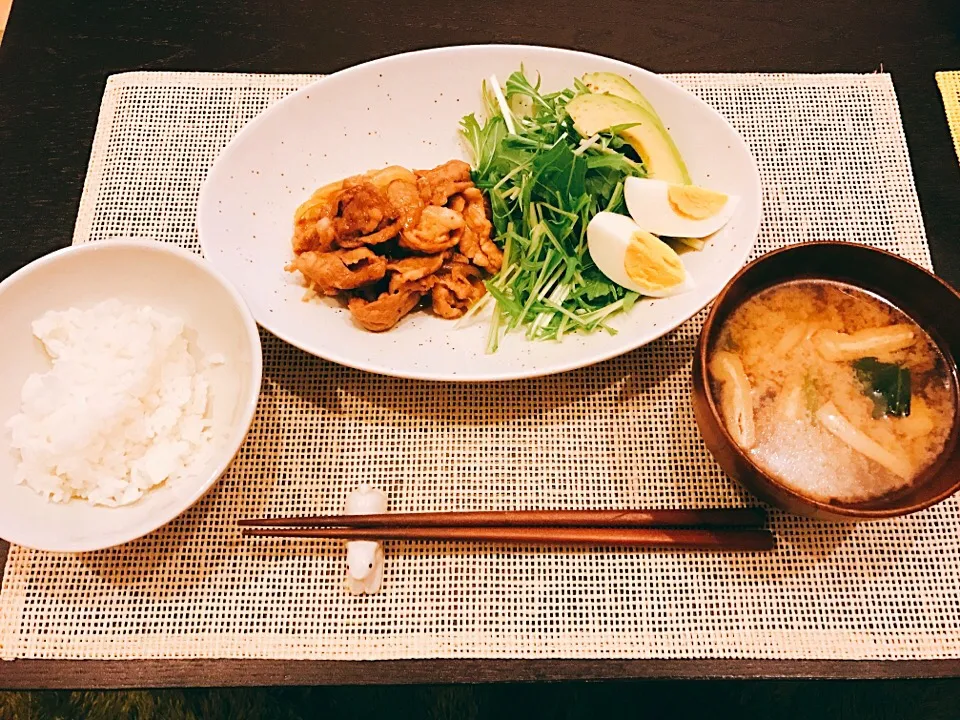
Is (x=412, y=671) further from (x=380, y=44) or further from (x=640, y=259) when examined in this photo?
(x=380, y=44)

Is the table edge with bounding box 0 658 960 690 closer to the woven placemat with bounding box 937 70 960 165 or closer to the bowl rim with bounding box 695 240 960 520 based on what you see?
the bowl rim with bounding box 695 240 960 520

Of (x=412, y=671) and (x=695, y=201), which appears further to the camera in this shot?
(x=695, y=201)

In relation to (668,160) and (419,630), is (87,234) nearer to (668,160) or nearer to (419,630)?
(419,630)

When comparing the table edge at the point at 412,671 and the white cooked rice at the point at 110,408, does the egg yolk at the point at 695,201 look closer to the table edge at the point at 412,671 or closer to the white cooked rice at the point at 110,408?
the table edge at the point at 412,671

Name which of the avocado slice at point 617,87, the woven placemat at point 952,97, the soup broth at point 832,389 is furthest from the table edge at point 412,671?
the woven placemat at point 952,97

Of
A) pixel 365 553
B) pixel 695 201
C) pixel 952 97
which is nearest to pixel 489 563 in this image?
pixel 365 553

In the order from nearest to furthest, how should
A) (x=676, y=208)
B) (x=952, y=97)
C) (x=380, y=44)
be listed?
1. (x=676, y=208)
2. (x=952, y=97)
3. (x=380, y=44)
